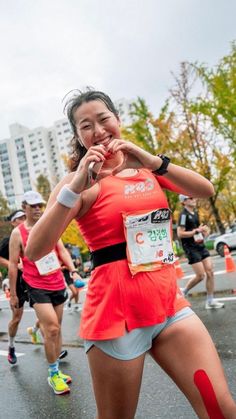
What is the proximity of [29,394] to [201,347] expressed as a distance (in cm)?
306

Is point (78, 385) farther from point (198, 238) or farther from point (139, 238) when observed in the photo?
point (198, 238)

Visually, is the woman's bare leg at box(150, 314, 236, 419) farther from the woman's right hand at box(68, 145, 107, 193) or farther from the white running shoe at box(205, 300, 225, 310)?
the white running shoe at box(205, 300, 225, 310)

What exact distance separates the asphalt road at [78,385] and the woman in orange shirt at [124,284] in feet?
4.98

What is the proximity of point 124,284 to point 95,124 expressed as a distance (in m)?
0.71

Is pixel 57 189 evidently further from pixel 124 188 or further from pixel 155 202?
pixel 155 202

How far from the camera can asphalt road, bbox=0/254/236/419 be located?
3.39 meters

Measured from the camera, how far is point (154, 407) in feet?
10.9

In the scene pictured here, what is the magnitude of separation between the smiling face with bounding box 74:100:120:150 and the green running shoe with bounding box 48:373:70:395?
3.08 metres

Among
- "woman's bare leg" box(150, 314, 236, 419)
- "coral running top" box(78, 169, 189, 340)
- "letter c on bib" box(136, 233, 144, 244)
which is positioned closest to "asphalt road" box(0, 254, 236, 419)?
"woman's bare leg" box(150, 314, 236, 419)

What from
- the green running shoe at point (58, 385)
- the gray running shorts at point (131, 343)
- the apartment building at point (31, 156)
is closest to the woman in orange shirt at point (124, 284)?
the gray running shorts at point (131, 343)

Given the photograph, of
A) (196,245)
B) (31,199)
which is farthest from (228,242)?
(31,199)

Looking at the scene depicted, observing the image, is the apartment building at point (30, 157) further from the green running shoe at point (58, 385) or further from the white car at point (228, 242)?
the green running shoe at point (58, 385)

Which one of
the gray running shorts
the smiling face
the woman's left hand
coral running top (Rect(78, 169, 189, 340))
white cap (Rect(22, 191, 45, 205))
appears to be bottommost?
the gray running shorts

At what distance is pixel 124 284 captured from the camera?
69.7 inches
